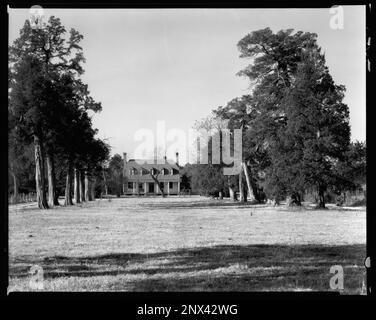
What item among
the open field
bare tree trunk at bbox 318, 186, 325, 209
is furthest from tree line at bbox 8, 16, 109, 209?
bare tree trunk at bbox 318, 186, 325, 209

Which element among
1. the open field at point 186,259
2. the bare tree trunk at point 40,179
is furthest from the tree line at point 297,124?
the bare tree trunk at point 40,179

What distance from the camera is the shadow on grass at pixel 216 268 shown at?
244 inches

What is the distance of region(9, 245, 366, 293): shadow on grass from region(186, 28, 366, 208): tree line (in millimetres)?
11516

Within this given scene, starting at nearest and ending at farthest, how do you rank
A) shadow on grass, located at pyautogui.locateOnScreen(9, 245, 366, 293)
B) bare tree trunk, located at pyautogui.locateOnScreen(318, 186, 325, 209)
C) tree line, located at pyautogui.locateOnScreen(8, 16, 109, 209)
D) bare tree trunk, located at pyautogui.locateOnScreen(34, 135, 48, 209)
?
shadow on grass, located at pyautogui.locateOnScreen(9, 245, 366, 293), tree line, located at pyautogui.locateOnScreen(8, 16, 109, 209), bare tree trunk, located at pyautogui.locateOnScreen(318, 186, 325, 209), bare tree trunk, located at pyautogui.locateOnScreen(34, 135, 48, 209)

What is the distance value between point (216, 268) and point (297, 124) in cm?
1702

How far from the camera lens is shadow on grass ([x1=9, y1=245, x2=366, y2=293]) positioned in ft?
20.3

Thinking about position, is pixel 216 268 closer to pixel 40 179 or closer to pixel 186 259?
pixel 186 259

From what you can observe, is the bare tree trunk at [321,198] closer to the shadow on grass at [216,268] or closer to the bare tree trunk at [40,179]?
the shadow on grass at [216,268]

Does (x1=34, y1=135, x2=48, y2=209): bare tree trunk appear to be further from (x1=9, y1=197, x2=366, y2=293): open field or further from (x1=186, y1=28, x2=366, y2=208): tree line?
(x1=9, y1=197, x2=366, y2=293): open field

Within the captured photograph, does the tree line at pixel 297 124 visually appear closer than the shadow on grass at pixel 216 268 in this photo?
No

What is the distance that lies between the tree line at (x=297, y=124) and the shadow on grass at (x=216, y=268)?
453 inches

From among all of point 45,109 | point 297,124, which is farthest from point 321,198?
point 45,109

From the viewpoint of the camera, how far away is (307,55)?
23281 millimetres
